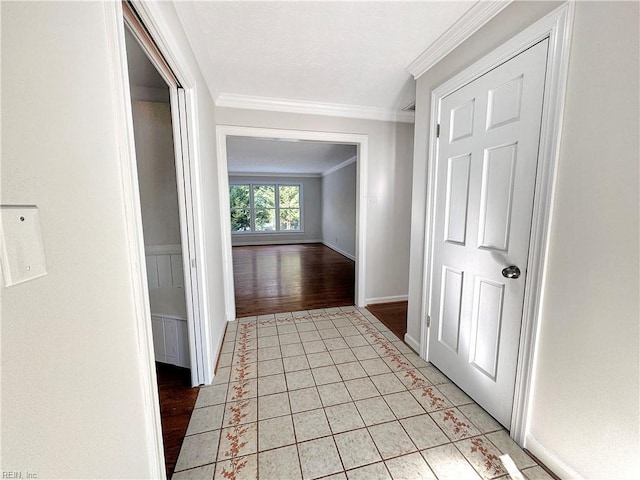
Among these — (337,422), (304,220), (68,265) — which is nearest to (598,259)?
(337,422)

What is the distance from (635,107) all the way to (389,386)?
1.88m

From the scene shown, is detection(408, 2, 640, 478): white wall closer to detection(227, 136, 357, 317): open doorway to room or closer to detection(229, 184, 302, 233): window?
detection(227, 136, 357, 317): open doorway to room

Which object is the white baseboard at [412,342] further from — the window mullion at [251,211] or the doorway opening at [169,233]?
the window mullion at [251,211]

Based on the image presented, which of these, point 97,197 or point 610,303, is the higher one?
point 97,197

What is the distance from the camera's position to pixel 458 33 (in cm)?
169

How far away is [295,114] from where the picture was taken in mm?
2850

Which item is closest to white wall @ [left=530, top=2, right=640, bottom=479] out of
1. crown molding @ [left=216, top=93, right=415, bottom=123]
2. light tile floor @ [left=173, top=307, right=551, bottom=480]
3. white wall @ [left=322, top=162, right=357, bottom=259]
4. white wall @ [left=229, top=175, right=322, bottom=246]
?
light tile floor @ [left=173, top=307, right=551, bottom=480]

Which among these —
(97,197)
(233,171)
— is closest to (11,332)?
(97,197)

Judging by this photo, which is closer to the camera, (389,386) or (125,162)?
(125,162)

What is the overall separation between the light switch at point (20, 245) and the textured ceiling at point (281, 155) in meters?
3.67

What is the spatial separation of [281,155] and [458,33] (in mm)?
4472

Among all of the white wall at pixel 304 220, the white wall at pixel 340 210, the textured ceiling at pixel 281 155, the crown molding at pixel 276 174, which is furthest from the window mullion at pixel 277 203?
the white wall at pixel 340 210

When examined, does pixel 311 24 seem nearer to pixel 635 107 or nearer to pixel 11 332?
pixel 635 107

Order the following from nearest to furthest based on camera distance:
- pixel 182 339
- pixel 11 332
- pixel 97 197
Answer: pixel 11 332 < pixel 97 197 < pixel 182 339
